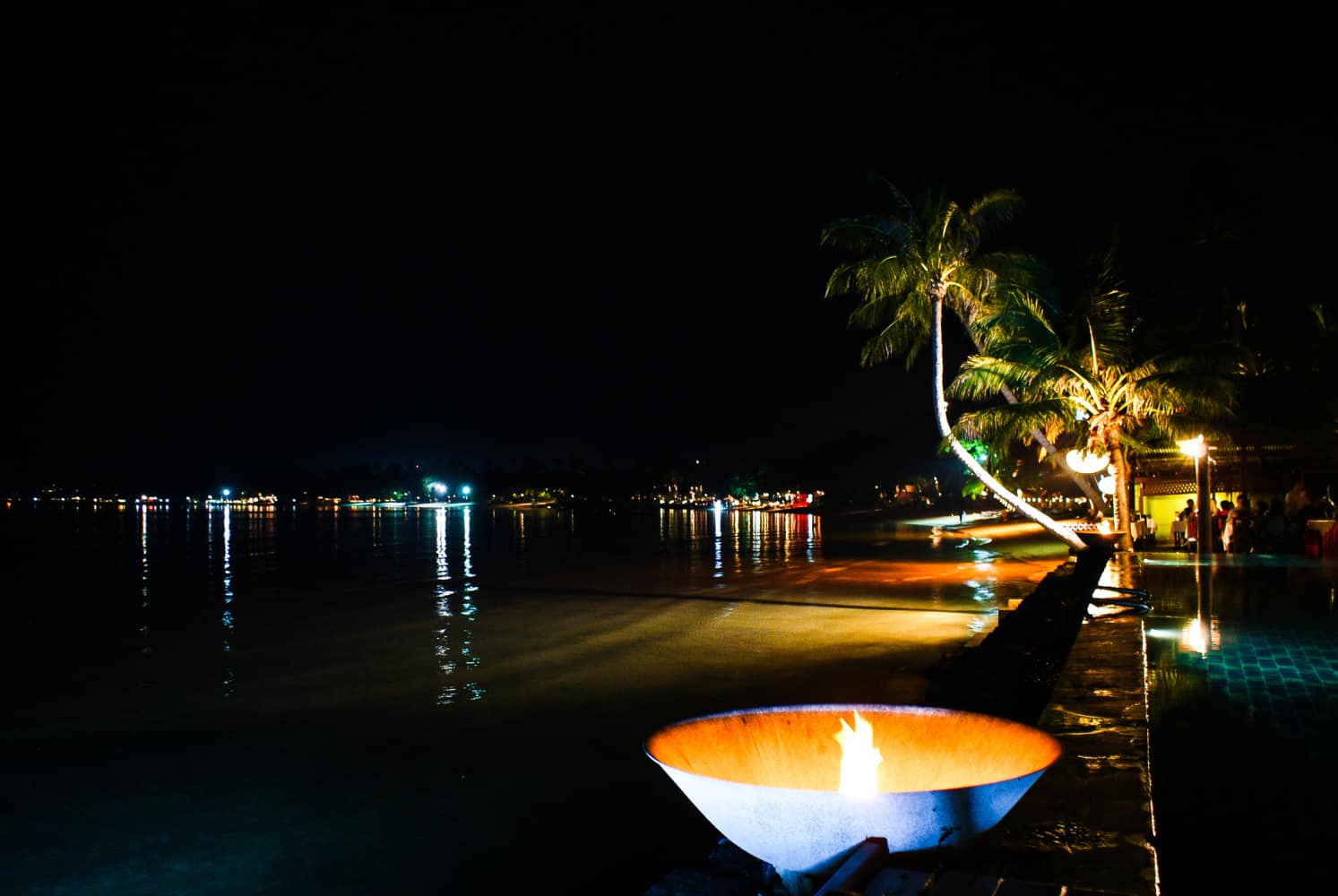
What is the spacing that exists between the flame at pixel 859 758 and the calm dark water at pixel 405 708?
2.68 m

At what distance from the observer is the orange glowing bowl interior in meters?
3.79

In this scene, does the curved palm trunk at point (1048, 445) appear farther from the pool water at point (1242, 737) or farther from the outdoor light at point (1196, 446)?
the pool water at point (1242, 737)

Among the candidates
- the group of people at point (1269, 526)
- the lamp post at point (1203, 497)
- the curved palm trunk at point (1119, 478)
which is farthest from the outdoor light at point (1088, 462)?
the group of people at point (1269, 526)

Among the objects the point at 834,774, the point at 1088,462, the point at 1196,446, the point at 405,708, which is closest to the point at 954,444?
the point at 1088,462

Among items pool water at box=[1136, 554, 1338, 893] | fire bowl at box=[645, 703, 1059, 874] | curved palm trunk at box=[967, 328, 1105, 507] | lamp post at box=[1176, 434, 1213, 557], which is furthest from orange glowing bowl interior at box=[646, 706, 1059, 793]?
lamp post at box=[1176, 434, 1213, 557]

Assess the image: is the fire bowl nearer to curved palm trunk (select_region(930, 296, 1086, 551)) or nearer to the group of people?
curved palm trunk (select_region(930, 296, 1086, 551))

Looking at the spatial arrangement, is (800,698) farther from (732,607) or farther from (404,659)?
(732,607)

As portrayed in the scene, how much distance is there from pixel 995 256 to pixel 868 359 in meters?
3.73

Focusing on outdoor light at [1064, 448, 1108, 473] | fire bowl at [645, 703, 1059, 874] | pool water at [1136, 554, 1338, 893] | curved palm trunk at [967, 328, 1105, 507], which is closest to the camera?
fire bowl at [645, 703, 1059, 874]

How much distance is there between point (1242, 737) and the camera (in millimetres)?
6660

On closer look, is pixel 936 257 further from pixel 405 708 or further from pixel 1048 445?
pixel 405 708

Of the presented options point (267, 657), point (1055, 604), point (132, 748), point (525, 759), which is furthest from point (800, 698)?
point (267, 657)

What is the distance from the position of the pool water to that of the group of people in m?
9.43

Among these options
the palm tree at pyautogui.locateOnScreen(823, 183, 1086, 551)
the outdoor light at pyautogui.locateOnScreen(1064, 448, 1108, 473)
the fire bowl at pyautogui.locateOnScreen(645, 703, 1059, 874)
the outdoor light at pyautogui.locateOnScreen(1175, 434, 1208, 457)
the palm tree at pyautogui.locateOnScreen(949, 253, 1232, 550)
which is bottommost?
the fire bowl at pyautogui.locateOnScreen(645, 703, 1059, 874)
